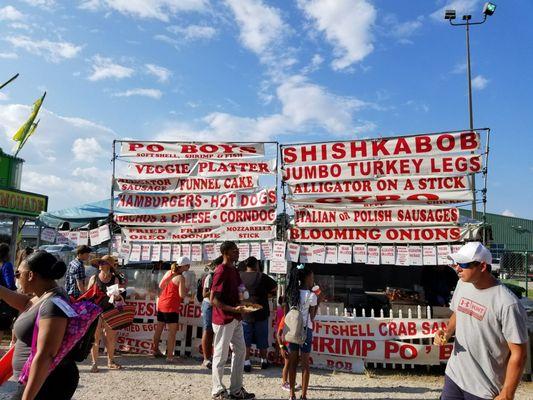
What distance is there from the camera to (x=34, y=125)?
27.9 metres

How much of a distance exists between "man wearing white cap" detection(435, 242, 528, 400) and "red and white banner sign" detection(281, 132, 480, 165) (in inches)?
191

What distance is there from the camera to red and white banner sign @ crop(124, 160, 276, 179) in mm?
9008

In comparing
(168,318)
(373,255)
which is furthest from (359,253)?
(168,318)

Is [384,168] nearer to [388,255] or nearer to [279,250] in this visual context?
[388,255]

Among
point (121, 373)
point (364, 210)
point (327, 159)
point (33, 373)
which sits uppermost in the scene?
point (327, 159)

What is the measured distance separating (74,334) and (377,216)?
619 cm

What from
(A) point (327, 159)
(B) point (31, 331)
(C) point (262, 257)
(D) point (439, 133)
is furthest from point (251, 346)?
(B) point (31, 331)

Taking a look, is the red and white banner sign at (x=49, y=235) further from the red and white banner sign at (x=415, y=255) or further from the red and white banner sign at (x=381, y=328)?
the red and white banner sign at (x=415, y=255)

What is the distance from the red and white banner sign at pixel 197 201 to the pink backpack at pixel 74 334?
591 centimetres

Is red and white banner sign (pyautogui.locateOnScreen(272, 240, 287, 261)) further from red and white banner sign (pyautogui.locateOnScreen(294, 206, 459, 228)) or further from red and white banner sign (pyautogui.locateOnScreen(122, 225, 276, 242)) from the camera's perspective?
red and white banner sign (pyautogui.locateOnScreen(294, 206, 459, 228))

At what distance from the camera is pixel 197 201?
30.1 ft

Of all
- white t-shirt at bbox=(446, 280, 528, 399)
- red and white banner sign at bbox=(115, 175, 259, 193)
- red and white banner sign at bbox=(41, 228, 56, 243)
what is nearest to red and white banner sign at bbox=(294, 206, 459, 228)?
red and white banner sign at bbox=(115, 175, 259, 193)

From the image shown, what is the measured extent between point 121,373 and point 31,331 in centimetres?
472

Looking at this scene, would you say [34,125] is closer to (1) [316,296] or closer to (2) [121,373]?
(2) [121,373]
